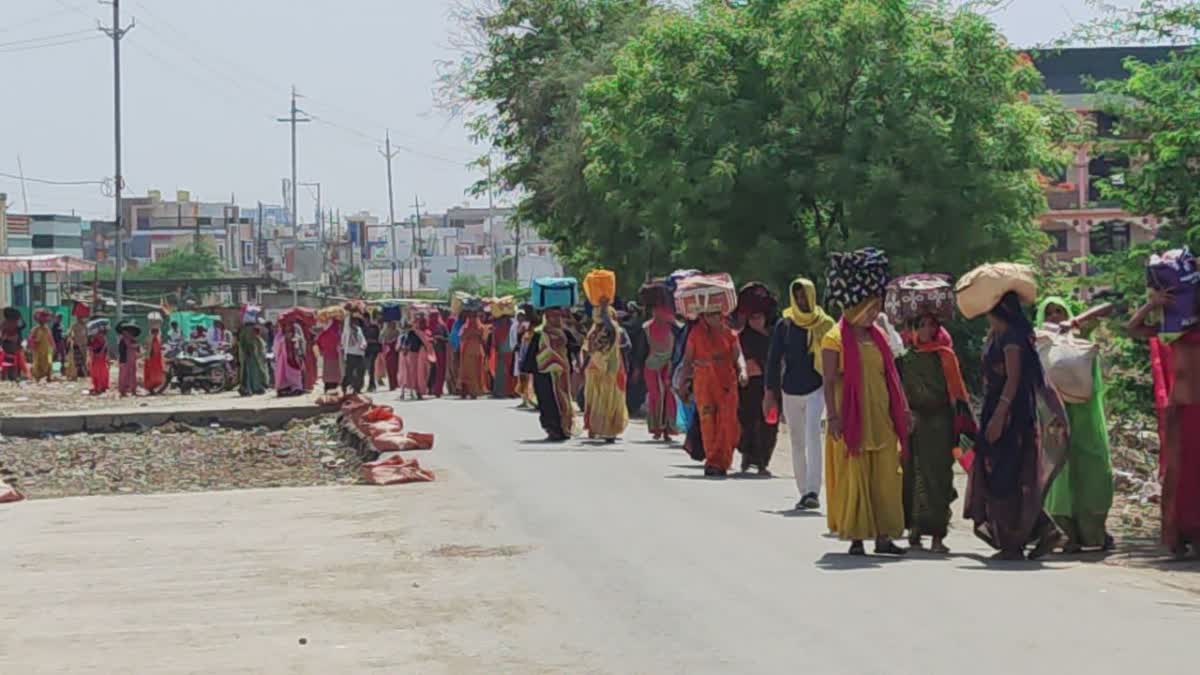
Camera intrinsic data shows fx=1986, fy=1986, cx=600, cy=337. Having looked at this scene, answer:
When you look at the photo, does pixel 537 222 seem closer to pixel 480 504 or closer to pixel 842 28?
pixel 842 28

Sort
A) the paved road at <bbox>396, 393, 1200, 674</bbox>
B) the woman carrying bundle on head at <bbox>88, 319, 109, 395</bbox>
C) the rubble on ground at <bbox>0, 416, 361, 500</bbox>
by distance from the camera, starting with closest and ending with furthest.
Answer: the paved road at <bbox>396, 393, 1200, 674</bbox> → the rubble on ground at <bbox>0, 416, 361, 500</bbox> → the woman carrying bundle on head at <bbox>88, 319, 109, 395</bbox>

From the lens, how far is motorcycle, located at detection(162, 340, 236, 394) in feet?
142

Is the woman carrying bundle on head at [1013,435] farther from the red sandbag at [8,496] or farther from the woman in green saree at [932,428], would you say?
the red sandbag at [8,496]

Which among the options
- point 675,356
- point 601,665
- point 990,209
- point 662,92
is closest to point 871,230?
point 990,209

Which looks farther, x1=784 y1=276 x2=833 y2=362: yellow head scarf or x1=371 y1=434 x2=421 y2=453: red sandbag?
x1=371 y1=434 x2=421 y2=453: red sandbag

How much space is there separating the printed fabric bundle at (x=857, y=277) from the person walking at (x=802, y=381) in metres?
2.58

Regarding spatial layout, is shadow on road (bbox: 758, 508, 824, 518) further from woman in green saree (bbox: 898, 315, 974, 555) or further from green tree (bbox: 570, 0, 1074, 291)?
green tree (bbox: 570, 0, 1074, 291)

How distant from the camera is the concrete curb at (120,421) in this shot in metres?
33.8

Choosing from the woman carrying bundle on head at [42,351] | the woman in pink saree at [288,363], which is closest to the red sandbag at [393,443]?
the woman in pink saree at [288,363]

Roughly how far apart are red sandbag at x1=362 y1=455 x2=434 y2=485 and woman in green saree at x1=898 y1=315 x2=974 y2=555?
794 centimetres

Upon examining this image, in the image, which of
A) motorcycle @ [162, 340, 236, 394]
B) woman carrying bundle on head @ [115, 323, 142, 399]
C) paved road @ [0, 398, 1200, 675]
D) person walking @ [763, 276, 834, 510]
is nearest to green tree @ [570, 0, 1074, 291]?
motorcycle @ [162, 340, 236, 394]

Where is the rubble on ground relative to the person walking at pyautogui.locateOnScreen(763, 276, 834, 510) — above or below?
below

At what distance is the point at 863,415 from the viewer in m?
12.5

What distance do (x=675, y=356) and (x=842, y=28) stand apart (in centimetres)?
1260
